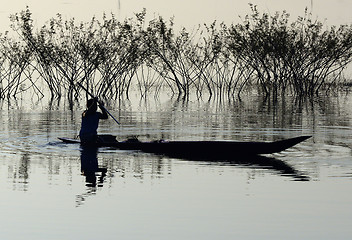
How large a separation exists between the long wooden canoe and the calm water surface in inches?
10.0

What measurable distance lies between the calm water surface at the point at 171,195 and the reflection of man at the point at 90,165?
1.9 inches

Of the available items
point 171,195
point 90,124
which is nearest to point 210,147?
point 90,124

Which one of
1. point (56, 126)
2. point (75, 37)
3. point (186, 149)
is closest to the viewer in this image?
point (186, 149)

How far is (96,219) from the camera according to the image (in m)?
8.55

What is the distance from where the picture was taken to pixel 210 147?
48.5ft

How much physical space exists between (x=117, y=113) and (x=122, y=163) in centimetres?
1792

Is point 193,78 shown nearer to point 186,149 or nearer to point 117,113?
point 117,113

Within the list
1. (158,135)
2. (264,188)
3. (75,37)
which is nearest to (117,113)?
(158,135)

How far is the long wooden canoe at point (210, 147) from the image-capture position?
571 inches

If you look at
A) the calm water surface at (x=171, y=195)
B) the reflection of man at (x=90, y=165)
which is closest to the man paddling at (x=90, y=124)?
the reflection of man at (x=90, y=165)

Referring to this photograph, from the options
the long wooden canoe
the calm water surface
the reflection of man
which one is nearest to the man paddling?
the reflection of man

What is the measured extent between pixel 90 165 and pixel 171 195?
11.9 ft

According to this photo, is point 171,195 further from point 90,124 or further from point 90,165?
point 90,124

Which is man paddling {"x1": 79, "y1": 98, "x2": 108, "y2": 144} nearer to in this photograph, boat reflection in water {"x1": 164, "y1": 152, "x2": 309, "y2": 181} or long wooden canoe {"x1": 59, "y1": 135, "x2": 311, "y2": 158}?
long wooden canoe {"x1": 59, "y1": 135, "x2": 311, "y2": 158}
